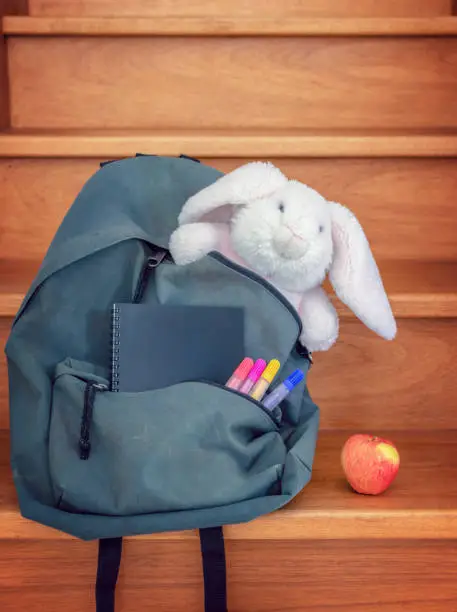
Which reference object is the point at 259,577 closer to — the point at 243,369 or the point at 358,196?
the point at 243,369

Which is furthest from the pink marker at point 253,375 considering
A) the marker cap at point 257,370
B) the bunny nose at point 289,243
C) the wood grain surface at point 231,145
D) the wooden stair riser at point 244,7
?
the wooden stair riser at point 244,7

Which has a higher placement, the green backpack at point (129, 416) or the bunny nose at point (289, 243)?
the bunny nose at point (289, 243)

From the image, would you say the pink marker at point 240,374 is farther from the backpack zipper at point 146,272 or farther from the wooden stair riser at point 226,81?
the wooden stair riser at point 226,81

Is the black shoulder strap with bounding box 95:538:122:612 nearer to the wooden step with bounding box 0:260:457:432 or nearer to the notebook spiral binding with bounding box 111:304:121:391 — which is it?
the notebook spiral binding with bounding box 111:304:121:391

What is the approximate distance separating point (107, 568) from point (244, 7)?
0.98 m

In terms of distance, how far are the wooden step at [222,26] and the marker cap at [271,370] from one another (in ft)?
2.00

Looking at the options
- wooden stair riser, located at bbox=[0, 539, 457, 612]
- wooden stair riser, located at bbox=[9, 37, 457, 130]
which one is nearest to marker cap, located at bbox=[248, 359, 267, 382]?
wooden stair riser, located at bbox=[0, 539, 457, 612]

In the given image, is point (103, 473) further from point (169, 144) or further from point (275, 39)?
point (275, 39)

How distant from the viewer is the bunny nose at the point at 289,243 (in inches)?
32.2

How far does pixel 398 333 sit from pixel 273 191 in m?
0.30

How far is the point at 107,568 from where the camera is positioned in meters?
0.80

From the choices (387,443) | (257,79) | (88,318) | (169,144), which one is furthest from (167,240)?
(257,79)

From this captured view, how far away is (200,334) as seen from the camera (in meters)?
0.83

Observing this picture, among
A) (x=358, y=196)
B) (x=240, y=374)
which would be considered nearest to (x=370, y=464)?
(x=240, y=374)
